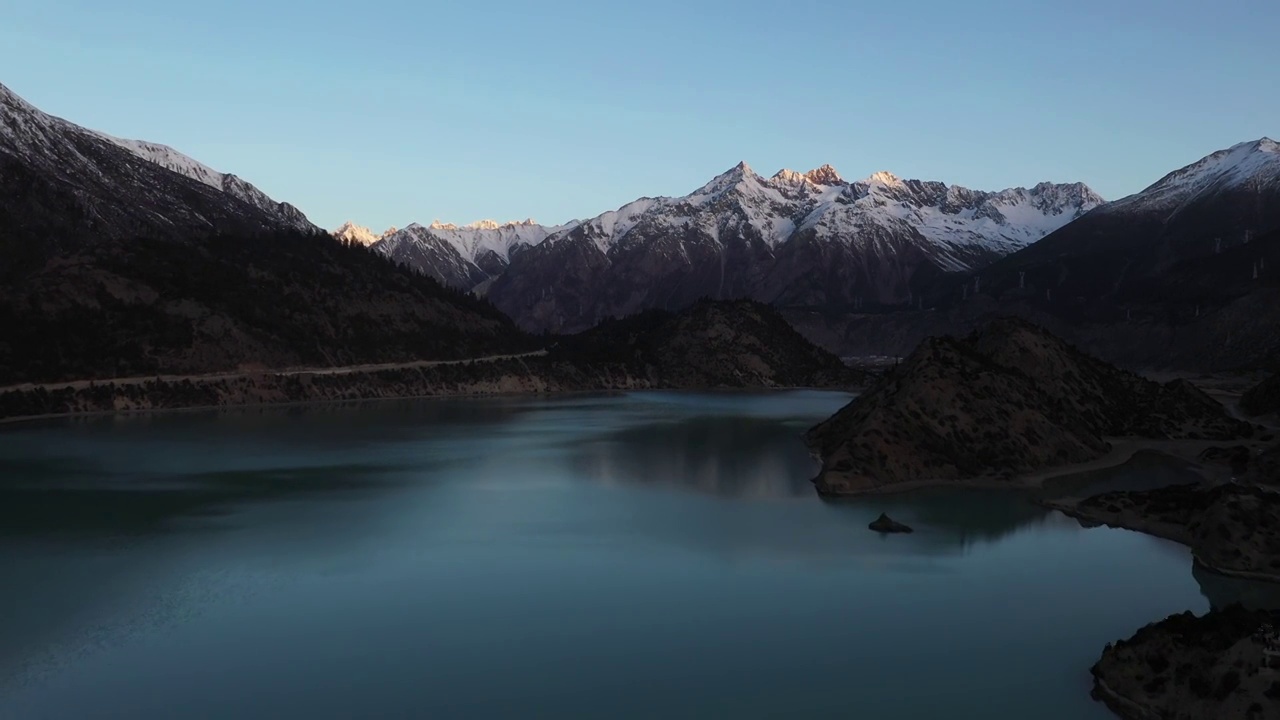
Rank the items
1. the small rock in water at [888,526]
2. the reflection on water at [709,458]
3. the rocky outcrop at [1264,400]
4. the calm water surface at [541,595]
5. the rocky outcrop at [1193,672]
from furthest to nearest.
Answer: the rocky outcrop at [1264,400] → the reflection on water at [709,458] → the small rock in water at [888,526] → the calm water surface at [541,595] → the rocky outcrop at [1193,672]

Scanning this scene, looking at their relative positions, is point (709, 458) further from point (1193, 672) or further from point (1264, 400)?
point (1193, 672)

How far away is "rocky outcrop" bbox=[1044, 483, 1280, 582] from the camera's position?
170 ft

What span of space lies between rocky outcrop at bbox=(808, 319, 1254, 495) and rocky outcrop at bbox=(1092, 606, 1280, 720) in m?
38.4

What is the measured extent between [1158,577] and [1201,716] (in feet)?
65.2

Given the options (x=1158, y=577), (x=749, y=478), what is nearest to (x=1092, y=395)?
(x=749, y=478)

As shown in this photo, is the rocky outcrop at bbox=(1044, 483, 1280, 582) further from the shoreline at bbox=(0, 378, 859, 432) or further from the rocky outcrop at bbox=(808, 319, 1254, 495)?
the shoreline at bbox=(0, 378, 859, 432)

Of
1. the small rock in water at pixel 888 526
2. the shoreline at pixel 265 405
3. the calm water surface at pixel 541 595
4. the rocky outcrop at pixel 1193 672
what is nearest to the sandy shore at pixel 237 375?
the shoreline at pixel 265 405

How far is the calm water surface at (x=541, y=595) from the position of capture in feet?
115

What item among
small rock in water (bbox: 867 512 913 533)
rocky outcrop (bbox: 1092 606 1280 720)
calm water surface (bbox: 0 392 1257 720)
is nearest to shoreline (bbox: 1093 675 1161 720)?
rocky outcrop (bbox: 1092 606 1280 720)

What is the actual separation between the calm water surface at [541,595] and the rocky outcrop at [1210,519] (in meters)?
1.62

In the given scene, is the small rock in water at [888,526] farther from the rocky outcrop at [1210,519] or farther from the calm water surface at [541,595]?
the rocky outcrop at [1210,519]

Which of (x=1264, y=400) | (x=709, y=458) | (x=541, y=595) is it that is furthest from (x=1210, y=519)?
(x=1264, y=400)

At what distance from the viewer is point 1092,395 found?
4087 inches

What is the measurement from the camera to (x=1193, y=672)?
34.1m
